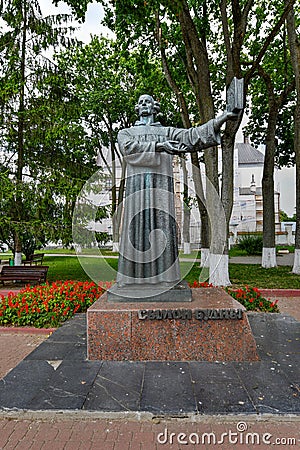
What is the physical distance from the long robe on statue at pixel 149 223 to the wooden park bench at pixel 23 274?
7088 mm

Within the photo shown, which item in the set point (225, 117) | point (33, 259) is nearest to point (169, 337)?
point (225, 117)

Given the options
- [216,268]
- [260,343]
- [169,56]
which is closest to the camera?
[260,343]

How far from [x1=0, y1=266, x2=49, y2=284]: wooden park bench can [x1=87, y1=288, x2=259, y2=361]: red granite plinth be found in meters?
7.56

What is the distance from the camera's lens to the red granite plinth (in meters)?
4.57

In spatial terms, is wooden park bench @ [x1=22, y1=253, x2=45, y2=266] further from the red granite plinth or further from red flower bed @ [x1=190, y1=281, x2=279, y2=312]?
the red granite plinth

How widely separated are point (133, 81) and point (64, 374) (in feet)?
67.8

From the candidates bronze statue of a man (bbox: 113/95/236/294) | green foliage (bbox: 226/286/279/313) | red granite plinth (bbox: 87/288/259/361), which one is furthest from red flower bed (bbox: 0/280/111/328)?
green foliage (bbox: 226/286/279/313)

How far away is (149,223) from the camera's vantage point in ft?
17.4

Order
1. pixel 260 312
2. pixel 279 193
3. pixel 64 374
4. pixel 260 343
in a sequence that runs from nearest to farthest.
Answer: pixel 64 374 < pixel 260 343 < pixel 260 312 < pixel 279 193

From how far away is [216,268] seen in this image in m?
11.3

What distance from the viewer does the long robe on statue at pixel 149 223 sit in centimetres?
528

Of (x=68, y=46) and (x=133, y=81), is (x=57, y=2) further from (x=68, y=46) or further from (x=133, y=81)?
(x=133, y=81)

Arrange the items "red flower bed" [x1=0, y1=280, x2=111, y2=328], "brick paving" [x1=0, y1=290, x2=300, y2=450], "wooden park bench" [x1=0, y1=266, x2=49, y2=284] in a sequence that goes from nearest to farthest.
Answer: "brick paving" [x1=0, y1=290, x2=300, y2=450] < "red flower bed" [x1=0, y1=280, x2=111, y2=328] < "wooden park bench" [x1=0, y1=266, x2=49, y2=284]

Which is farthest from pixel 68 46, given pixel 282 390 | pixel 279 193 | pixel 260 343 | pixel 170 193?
pixel 279 193
